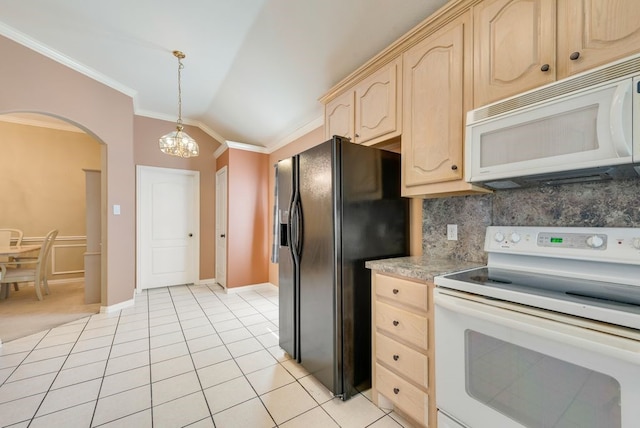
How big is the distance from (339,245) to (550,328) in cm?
105

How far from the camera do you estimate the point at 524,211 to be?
1.46 meters

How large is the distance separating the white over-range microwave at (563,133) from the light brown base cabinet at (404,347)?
0.70 metres

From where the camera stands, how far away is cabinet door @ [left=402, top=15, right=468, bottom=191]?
4.78 ft

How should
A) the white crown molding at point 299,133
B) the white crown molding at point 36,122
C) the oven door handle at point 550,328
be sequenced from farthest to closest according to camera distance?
the white crown molding at point 36,122 → the white crown molding at point 299,133 → the oven door handle at point 550,328

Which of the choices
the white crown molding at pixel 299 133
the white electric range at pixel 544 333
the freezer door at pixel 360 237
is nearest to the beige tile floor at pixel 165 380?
the freezer door at pixel 360 237

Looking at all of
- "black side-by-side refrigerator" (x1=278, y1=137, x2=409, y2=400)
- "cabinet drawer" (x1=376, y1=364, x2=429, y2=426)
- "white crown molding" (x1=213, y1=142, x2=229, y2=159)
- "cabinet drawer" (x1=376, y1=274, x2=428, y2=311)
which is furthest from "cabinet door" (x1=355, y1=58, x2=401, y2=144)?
"white crown molding" (x1=213, y1=142, x2=229, y2=159)

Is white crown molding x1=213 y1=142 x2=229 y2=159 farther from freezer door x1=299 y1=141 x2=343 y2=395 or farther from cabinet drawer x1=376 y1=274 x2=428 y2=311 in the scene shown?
cabinet drawer x1=376 y1=274 x2=428 y2=311

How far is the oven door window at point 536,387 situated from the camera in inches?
32.3

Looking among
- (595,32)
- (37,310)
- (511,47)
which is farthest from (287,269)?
(37,310)

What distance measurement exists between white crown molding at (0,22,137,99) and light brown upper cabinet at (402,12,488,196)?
3.53 meters

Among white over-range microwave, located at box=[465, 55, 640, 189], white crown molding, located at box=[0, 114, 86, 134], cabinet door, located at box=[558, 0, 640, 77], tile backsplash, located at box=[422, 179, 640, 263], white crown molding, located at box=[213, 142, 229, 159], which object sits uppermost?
white crown molding, located at box=[0, 114, 86, 134]

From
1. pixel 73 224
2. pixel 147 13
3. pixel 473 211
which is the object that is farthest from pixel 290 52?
pixel 73 224

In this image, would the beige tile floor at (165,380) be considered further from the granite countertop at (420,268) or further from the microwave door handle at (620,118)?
the microwave door handle at (620,118)

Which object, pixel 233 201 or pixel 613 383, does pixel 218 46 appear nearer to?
pixel 233 201
